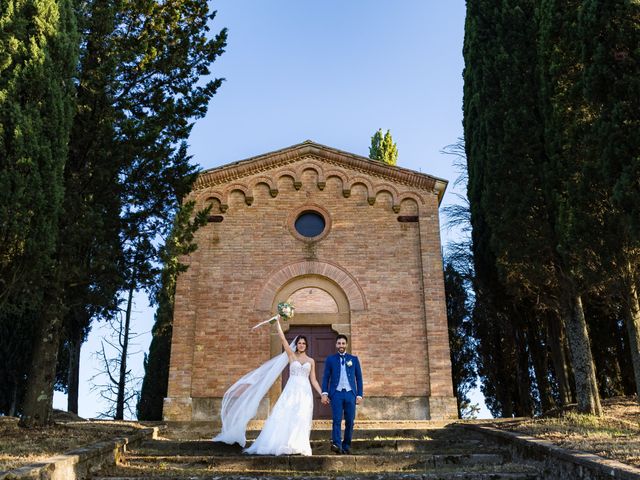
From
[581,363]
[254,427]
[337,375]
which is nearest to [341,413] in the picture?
[337,375]

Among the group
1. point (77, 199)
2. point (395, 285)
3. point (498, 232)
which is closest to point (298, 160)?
point (395, 285)

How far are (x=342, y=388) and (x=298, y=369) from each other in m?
0.66

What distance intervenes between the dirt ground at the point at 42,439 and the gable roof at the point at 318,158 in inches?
253

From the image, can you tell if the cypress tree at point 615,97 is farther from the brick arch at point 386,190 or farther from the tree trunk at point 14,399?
the tree trunk at point 14,399

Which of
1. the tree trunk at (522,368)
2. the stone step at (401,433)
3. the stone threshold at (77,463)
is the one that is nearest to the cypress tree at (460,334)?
the tree trunk at (522,368)

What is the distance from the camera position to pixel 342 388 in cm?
745

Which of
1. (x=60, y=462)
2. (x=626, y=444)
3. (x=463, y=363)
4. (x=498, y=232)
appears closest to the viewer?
(x=60, y=462)

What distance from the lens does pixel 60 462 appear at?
521 cm

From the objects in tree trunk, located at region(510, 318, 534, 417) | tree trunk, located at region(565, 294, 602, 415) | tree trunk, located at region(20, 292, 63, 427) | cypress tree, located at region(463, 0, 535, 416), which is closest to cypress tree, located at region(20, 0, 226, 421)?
tree trunk, located at region(20, 292, 63, 427)

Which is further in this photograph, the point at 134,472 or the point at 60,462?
the point at 134,472

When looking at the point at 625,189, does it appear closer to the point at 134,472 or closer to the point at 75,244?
the point at 134,472

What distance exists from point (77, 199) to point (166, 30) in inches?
153

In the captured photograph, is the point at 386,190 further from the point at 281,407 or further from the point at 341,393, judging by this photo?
the point at 281,407

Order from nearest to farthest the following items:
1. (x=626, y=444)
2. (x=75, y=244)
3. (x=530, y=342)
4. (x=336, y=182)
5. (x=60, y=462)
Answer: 1. (x=60, y=462)
2. (x=626, y=444)
3. (x=75, y=244)
4. (x=336, y=182)
5. (x=530, y=342)
